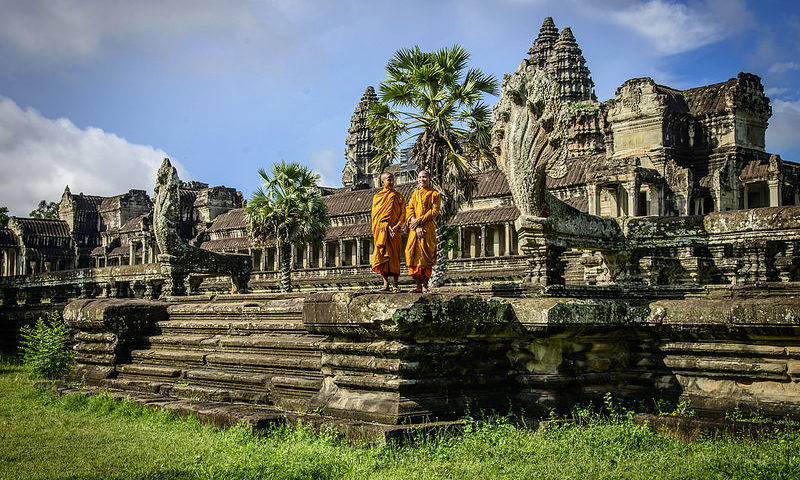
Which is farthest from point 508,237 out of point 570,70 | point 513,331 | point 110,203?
point 110,203

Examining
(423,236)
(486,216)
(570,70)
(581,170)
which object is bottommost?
(423,236)

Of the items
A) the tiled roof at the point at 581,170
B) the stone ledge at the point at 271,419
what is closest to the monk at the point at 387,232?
the stone ledge at the point at 271,419

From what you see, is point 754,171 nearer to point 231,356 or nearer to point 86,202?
point 231,356

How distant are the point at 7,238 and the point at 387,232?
5819 cm

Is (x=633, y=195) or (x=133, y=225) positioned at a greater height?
(x=133, y=225)

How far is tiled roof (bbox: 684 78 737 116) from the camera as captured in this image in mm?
36125

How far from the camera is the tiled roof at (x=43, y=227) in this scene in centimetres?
6072

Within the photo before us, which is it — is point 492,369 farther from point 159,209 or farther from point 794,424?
point 159,209

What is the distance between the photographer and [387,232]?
7809mm

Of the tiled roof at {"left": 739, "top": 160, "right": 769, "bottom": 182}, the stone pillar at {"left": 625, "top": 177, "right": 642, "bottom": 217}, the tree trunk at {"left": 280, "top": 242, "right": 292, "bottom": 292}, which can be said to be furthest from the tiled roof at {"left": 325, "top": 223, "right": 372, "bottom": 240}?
the tiled roof at {"left": 739, "top": 160, "right": 769, "bottom": 182}

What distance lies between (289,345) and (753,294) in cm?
579

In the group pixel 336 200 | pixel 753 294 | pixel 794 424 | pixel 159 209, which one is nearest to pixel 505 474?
pixel 794 424

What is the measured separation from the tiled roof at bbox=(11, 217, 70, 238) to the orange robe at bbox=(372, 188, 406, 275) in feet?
195

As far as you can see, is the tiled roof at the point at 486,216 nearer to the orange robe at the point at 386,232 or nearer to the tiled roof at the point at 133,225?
the orange robe at the point at 386,232
